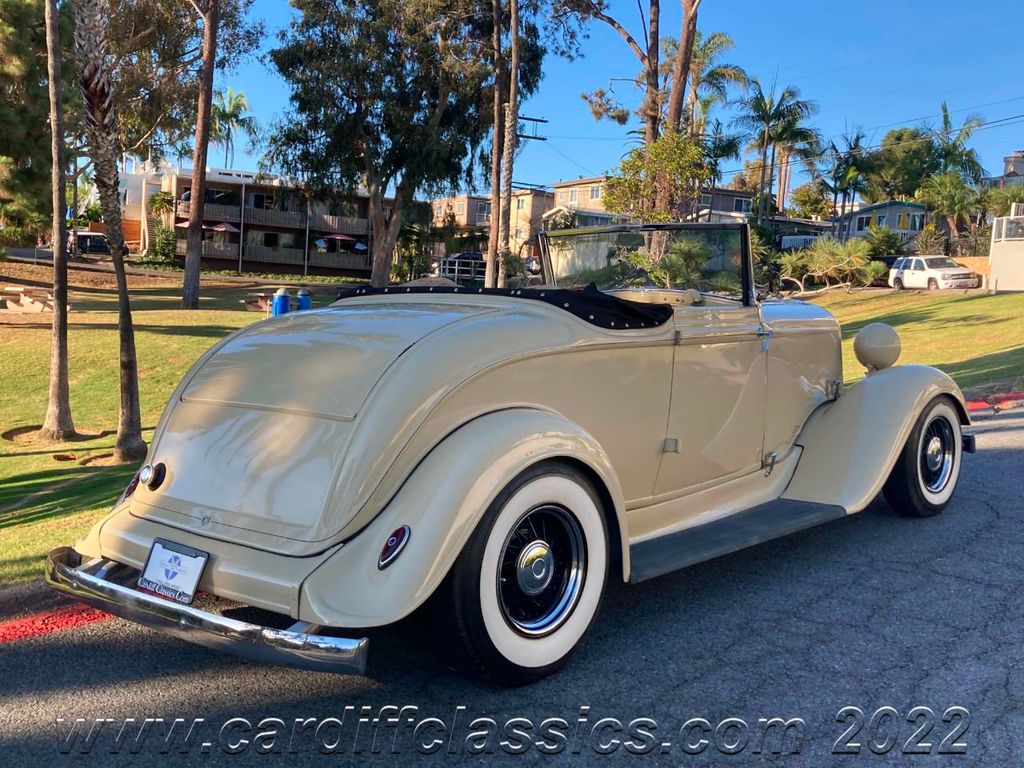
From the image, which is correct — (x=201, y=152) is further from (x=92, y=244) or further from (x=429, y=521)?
(x=92, y=244)

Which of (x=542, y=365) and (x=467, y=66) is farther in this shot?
(x=467, y=66)

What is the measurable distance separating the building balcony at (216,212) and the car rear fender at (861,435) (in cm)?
5025

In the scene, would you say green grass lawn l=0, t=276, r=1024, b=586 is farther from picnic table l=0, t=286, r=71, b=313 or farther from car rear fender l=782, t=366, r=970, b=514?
car rear fender l=782, t=366, r=970, b=514

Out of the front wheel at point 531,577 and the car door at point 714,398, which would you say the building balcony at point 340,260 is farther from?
the front wheel at point 531,577

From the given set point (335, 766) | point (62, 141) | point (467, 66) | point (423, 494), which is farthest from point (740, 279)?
point (467, 66)

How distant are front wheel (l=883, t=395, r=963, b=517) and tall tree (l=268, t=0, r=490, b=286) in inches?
1159

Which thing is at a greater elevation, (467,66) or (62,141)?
(467,66)

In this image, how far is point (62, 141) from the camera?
1200cm

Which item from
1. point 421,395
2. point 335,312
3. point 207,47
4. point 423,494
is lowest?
point 423,494

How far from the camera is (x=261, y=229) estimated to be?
52719mm

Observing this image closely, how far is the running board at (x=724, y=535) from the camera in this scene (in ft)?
11.4

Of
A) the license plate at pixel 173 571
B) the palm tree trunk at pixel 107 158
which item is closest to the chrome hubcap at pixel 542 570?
the license plate at pixel 173 571

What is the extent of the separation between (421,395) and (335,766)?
118 centimetres

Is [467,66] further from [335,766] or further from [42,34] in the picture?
[335,766]
